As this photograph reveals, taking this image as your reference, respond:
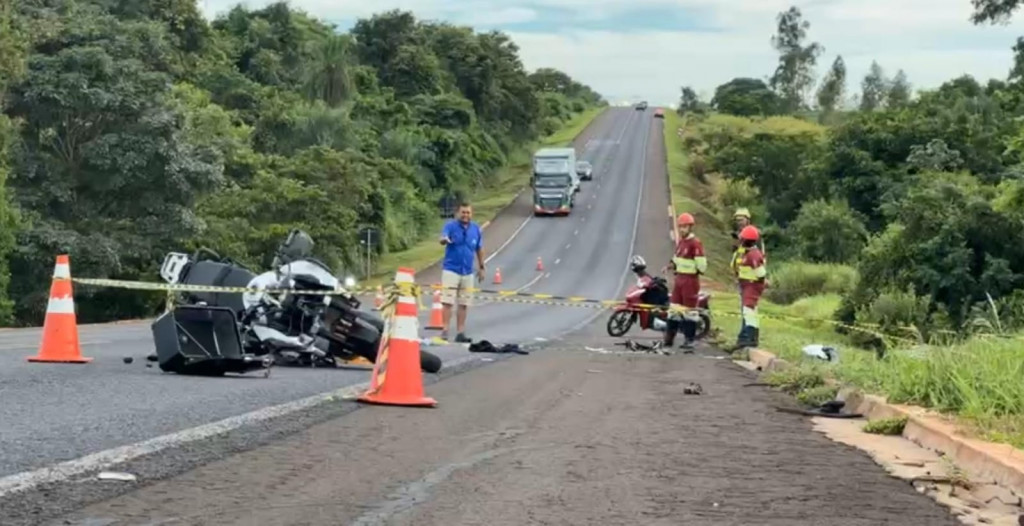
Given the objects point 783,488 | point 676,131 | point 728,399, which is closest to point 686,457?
point 783,488

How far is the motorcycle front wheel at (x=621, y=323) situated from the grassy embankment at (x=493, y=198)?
24.2 metres

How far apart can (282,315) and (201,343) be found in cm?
100

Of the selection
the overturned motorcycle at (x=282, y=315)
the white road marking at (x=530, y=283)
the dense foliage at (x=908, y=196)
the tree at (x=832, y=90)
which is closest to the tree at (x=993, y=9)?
the dense foliage at (x=908, y=196)

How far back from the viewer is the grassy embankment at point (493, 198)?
2190 inches

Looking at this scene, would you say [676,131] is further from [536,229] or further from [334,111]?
[334,111]

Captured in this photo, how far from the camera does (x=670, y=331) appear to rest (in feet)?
58.5

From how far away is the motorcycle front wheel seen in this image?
21453mm

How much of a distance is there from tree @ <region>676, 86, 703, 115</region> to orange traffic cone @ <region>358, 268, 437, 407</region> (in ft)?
545

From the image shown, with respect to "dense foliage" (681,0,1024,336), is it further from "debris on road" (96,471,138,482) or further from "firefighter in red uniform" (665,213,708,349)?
"debris on road" (96,471,138,482)

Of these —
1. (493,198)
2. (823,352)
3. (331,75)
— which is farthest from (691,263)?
(493,198)

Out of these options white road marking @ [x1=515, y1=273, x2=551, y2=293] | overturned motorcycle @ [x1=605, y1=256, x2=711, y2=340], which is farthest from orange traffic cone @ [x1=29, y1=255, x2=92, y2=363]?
white road marking @ [x1=515, y1=273, x2=551, y2=293]

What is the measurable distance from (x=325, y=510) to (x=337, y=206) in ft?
134

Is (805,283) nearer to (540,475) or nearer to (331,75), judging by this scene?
(331,75)

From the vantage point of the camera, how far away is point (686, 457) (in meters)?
7.50
